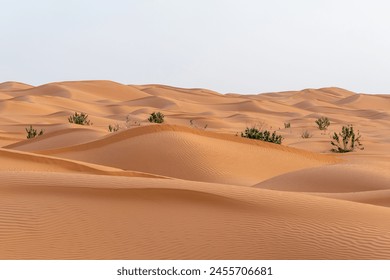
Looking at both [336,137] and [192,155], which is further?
[336,137]

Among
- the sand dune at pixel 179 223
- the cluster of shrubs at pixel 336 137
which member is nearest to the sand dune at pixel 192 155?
the cluster of shrubs at pixel 336 137

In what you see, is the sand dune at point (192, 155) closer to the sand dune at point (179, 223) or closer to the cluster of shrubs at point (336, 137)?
the cluster of shrubs at point (336, 137)

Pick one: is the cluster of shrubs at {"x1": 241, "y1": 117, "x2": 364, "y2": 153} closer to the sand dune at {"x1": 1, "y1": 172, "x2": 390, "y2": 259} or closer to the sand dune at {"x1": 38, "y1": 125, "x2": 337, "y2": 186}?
the sand dune at {"x1": 38, "y1": 125, "x2": 337, "y2": 186}

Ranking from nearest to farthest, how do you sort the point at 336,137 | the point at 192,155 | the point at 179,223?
the point at 179,223 → the point at 192,155 → the point at 336,137

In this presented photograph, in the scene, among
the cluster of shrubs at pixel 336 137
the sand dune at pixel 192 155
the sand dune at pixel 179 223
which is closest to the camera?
the sand dune at pixel 179 223

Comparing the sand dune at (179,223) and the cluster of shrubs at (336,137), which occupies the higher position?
the cluster of shrubs at (336,137)

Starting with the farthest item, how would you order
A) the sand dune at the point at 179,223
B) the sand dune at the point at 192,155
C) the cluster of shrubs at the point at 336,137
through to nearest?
the cluster of shrubs at the point at 336,137
the sand dune at the point at 192,155
the sand dune at the point at 179,223

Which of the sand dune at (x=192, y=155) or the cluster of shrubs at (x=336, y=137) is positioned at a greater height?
the cluster of shrubs at (x=336, y=137)

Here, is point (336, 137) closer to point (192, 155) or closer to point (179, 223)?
point (192, 155)

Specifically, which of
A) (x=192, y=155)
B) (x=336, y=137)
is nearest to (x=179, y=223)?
(x=192, y=155)

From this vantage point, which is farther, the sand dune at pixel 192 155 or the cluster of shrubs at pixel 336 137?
the cluster of shrubs at pixel 336 137

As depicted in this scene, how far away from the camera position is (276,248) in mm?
5223

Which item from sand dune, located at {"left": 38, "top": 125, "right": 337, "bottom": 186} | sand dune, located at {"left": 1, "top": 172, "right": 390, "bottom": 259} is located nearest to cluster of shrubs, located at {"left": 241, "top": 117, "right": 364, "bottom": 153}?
sand dune, located at {"left": 38, "top": 125, "right": 337, "bottom": 186}

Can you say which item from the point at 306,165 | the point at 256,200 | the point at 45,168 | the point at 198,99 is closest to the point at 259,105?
the point at 198,99
